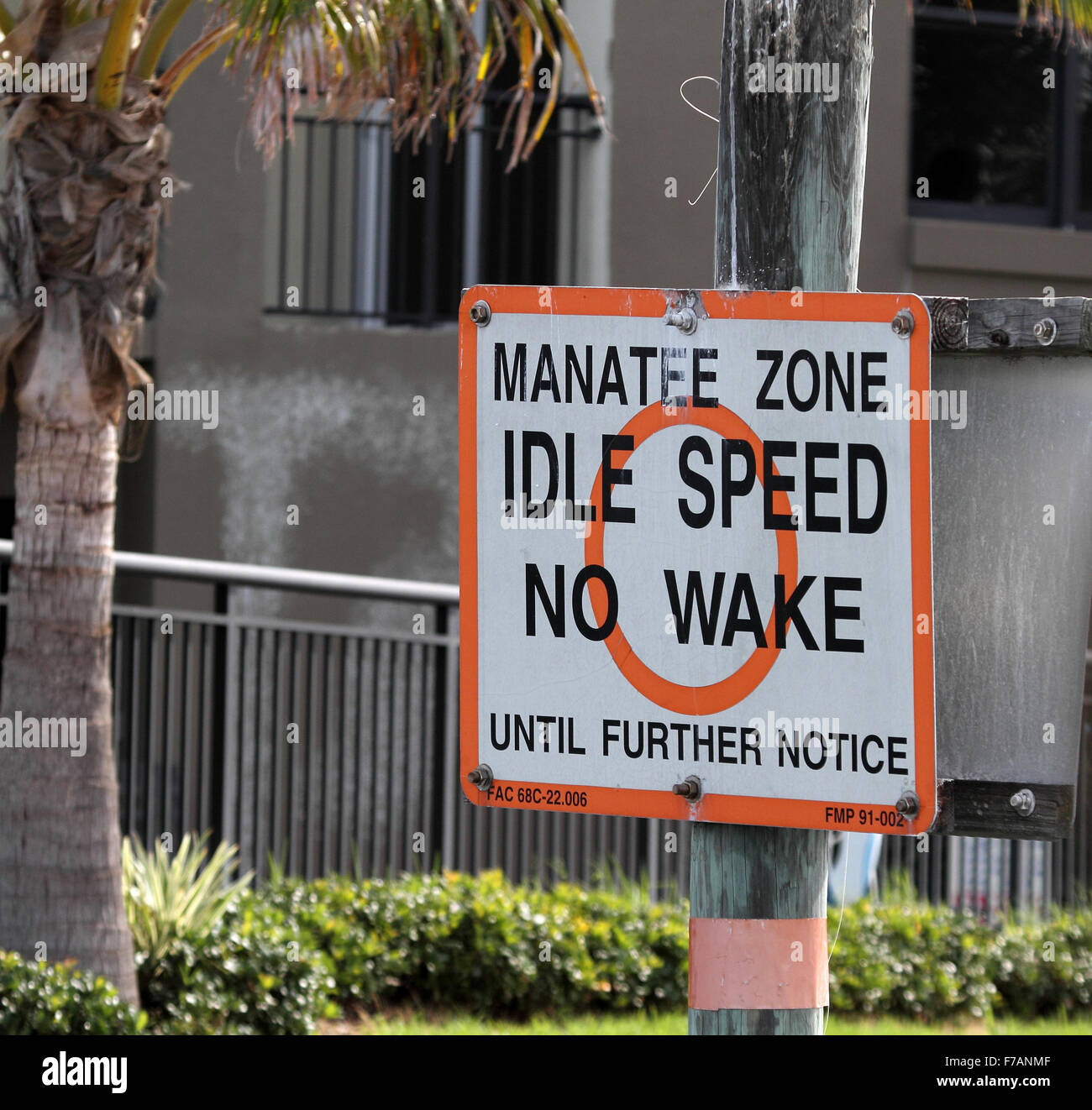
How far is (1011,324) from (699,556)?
61cm

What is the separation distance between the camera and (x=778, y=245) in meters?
2.65

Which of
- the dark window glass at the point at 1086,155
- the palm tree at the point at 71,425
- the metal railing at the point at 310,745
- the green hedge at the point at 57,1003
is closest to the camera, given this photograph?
the green hedge at the point at 57,1003

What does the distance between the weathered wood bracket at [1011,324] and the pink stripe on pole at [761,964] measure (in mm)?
979

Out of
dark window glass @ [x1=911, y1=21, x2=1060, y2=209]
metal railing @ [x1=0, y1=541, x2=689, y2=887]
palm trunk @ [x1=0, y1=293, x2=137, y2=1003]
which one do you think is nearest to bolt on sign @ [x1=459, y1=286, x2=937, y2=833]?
palm trunk @ [x1=0, y1=293, x2=137, y2=1003]

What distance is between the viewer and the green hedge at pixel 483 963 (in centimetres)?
618

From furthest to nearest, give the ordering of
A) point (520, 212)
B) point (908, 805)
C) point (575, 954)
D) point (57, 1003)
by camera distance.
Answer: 1. point (520, 212)
2. point (575, 954)
3. point (57, 1003)
4. point (908, 805)

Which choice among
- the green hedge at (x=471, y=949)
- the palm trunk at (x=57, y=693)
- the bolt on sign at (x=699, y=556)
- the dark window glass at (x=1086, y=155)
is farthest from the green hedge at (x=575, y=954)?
the dark window glass at (x=1086, y=155)

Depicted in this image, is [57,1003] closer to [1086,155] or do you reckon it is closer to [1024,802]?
[1024,802]

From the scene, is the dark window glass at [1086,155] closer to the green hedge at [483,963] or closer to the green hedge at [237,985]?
the green hedge at [483,963]

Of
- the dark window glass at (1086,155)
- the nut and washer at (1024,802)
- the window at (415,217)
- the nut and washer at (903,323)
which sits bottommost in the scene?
the nut and washer at (1024,802)

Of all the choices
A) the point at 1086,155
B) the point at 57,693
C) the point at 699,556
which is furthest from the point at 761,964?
the point at 1086,155

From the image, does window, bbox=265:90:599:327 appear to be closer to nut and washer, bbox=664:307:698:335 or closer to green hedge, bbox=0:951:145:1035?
green hedge, bbox=0:951:145:1035

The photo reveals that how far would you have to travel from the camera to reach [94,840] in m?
5.90
